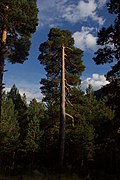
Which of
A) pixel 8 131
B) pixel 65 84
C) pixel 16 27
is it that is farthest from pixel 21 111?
pixel 16 27

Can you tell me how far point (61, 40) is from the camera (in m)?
23.8

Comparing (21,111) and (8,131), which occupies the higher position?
(21,111)

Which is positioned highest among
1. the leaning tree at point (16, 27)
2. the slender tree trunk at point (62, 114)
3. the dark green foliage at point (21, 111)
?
the dark green foliage at point (21, 111)

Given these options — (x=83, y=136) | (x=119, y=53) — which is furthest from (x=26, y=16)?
(x=83, y=136)

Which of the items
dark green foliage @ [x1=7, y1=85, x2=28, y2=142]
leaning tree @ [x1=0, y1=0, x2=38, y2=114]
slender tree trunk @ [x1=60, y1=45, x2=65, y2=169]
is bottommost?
slender tree trunk @ [x1=60, y1=45, x2=65, y2=169]

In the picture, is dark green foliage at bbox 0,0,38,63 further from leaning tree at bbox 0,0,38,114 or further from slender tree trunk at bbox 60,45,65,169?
slender tree trunk at bbox 60,45,65,169

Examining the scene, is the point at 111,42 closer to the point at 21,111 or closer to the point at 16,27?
the point at 16,27

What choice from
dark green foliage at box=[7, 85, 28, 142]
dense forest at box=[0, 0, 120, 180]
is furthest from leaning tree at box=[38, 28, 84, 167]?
dark green foliage at box=[7, 85, 28, 142]

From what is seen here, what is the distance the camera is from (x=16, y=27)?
17.3m

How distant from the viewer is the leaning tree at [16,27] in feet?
53.2

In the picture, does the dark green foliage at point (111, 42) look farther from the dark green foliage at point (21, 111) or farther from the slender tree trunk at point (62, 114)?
the dark green foliage at point (21, 111)

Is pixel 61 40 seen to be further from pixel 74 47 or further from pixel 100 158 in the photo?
pixel 100 158

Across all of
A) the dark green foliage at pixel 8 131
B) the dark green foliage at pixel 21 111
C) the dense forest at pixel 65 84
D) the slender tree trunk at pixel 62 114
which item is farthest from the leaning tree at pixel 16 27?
the dark green foliage at pixel 21 111

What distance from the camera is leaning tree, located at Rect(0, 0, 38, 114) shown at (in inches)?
638
